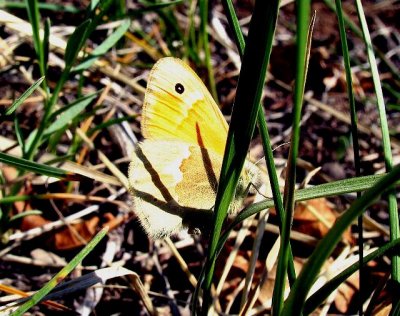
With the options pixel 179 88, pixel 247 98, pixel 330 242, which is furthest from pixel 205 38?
pixel 330 242

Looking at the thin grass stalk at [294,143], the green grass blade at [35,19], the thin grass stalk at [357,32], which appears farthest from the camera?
the thin grass stalk at [357,32]

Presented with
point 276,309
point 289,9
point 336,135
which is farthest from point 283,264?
point 289,9

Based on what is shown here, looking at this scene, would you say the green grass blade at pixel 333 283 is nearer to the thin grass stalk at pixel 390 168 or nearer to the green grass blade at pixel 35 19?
the thin grass stalk at pixel 390 168

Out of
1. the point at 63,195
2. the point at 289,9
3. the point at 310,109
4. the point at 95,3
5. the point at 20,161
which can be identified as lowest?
the point at 63,195

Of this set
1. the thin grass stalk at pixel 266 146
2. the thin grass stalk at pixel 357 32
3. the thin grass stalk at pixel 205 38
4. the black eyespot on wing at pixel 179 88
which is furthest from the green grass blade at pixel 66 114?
the thin grass stalk at pixel 357 32

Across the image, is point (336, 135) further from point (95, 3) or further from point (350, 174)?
point (95, 3)

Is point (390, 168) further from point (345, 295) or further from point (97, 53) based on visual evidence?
point (97, 53)

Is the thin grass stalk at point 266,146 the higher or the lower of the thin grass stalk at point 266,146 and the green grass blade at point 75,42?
the lower
